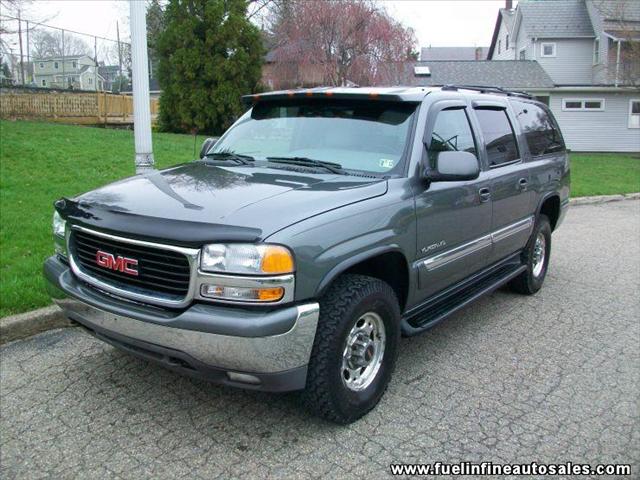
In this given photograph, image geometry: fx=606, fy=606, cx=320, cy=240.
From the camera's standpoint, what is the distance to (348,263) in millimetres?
3186

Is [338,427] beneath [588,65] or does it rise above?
beneath

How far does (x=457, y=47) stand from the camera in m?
65.8

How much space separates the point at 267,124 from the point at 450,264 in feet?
5.66

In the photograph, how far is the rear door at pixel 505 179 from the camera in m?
4.84

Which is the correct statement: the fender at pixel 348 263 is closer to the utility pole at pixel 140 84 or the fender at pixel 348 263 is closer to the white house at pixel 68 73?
the utility pole at pixel 140 84

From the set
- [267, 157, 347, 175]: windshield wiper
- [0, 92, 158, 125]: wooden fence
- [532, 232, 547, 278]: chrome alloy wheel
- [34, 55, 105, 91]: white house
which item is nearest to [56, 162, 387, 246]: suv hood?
[267, 157, 347, 175]: windshield wiper

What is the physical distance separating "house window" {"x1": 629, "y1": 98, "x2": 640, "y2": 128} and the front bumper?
99.9 ft

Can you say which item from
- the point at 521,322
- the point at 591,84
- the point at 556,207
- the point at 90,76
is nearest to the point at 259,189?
the point at 521,322

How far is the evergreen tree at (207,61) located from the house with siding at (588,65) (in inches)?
513

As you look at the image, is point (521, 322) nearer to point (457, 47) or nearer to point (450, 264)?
point (450, 264)

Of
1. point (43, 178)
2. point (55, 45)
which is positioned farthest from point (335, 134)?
point (55, 45)

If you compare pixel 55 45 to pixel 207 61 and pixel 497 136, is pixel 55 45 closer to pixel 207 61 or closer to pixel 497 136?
pixel 207 61

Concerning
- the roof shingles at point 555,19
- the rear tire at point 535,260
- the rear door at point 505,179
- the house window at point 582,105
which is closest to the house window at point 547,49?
the roof shingles at point 555,19

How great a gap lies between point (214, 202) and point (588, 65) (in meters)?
32.2
